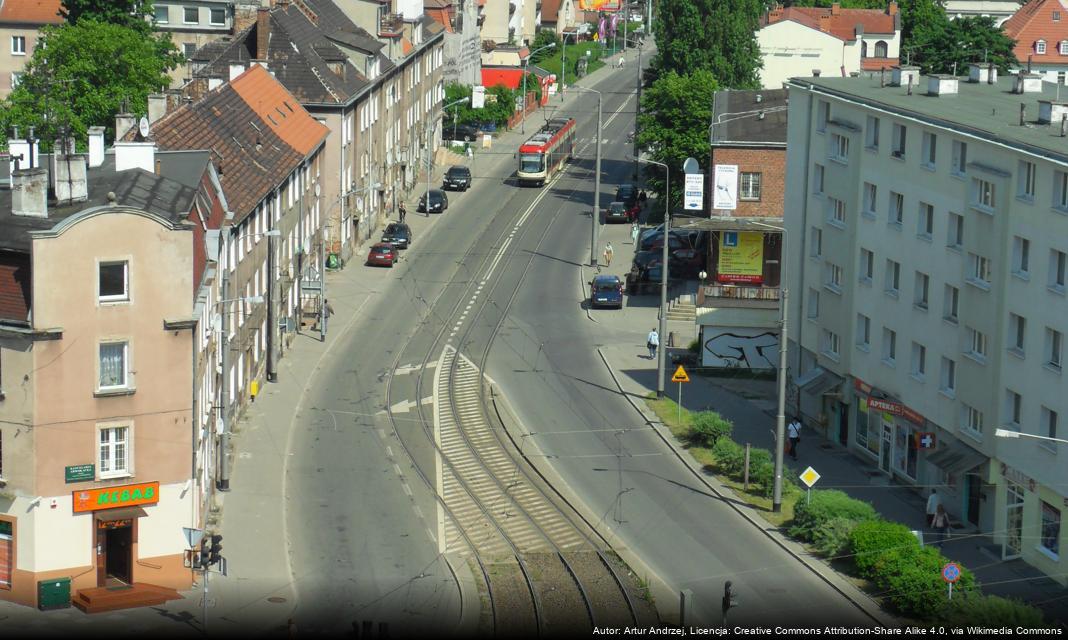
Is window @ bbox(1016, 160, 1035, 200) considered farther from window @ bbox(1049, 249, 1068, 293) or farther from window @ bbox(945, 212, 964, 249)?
window @ bbox(945, 212, 964, 249)

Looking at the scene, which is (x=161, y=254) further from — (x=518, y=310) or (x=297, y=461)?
(x=518, y=310)

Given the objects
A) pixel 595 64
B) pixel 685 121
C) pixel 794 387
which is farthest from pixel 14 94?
pixel 595 64

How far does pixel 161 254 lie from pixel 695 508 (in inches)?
825

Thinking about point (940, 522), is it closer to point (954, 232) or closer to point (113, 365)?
point (954, 232)

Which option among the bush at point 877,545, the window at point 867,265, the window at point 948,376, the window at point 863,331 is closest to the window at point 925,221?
the window at point 867,265

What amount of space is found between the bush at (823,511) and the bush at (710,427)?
8.76 m

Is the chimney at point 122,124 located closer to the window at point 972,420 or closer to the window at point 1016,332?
the window at point 972,420

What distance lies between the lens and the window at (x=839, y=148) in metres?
69.0

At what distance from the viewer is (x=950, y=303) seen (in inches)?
2377

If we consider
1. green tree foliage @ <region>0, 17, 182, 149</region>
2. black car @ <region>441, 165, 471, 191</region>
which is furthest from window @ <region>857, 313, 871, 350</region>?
black car @ <region>441, 165, 471, 191</region>

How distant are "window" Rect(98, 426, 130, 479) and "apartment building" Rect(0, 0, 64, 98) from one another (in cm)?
8281

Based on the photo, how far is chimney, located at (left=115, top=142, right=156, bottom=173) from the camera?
56.1m

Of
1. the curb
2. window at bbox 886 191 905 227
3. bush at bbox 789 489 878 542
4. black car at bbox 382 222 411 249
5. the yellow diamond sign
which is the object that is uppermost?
window at bbox 886 191 905 227

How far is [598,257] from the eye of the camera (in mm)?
102000
